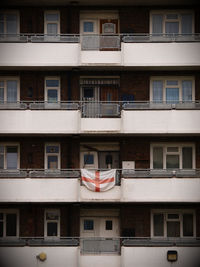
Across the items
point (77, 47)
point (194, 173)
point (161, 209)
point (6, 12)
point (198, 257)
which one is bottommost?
point (198, 257)

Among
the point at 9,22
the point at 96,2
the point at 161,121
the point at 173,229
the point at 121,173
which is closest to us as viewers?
the point at 161,121

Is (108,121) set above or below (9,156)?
above

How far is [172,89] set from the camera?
19.3 m

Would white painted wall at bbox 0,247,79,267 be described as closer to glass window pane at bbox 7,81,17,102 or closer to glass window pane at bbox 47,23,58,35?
glass window pane at bbox 7,81,17,102

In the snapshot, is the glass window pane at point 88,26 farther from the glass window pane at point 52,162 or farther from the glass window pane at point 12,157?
the glass window pane at point 12,157

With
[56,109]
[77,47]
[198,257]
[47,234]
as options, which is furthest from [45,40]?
[198,257]

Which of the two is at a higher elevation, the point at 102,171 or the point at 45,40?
the point at 45,40

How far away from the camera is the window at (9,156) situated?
19141 mm

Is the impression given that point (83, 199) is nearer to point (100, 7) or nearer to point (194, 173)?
point (194, 173)

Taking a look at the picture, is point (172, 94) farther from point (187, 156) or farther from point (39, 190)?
point (39, 190)

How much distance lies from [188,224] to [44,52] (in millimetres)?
7936

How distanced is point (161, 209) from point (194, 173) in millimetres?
1763

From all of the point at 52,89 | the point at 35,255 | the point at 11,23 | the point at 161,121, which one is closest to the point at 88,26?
the point at 52,89

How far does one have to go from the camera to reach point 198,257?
17547 mm
